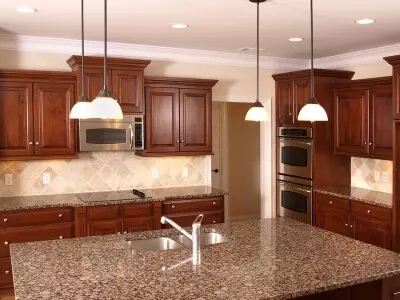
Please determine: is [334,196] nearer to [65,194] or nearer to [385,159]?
[385,159]

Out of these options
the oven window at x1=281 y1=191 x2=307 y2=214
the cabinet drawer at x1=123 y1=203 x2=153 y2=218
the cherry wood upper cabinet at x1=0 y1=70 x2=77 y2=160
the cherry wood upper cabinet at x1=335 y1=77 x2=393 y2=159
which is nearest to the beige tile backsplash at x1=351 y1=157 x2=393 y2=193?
the cherry wood upper cabinet at x1=335 y1=77 x2=393 y2=159

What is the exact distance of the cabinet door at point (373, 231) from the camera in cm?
441

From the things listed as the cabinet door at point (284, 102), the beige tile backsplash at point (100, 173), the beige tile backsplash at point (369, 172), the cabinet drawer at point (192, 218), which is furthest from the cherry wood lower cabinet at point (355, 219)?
the beige tile backsplash at point (100, 173)

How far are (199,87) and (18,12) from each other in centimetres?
216

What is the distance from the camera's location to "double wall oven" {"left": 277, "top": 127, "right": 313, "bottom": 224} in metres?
5.37

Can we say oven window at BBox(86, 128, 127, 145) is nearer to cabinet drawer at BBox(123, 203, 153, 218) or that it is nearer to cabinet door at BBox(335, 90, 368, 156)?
cabinet drawer at BBox(123, 203, 153, 218)

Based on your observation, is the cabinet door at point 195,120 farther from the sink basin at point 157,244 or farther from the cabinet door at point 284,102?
the sink basin at point 157,244

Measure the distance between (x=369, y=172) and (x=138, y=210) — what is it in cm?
271

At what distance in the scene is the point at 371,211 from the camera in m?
4.57

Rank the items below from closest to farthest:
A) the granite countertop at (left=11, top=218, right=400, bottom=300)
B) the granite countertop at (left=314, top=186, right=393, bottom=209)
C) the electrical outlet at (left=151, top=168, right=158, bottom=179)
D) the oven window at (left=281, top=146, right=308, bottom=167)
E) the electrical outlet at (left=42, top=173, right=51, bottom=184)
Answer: the granite countertop at (left=11, top=218, right=400, bottom=300), the granite countertop at (left=314, top=186, right=393, bottom=209), the electrical outlet at (left=42, top=173, right=51, bottom=184), the electrical outlet at (left=151, top=168, right=158, bottom=179), the oven window at (left=281, top=146, right=308, bottom=167)

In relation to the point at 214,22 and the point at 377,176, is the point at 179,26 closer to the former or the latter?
the point at 214,22

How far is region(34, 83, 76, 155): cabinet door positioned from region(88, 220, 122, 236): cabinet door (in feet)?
2.55

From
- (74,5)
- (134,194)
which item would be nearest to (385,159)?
(134,194)

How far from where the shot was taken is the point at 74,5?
3.41 m
